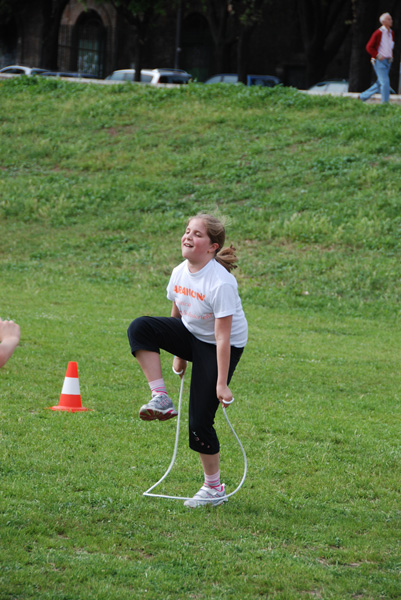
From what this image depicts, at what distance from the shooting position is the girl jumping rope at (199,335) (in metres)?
5.15

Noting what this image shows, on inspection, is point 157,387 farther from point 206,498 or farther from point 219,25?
point 219,25

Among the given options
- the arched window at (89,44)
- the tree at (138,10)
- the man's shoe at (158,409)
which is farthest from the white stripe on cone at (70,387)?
the arched window at (89,44)

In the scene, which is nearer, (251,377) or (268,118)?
(251,377)

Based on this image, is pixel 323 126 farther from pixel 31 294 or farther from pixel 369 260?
pixel 31 294

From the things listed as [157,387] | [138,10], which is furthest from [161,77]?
[157,387]

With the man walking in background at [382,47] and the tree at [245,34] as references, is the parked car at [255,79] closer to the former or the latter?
the tree at [245,34]

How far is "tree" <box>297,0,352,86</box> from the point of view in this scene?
3747cm

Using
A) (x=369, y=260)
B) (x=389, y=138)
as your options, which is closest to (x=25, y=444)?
(x=369, y=260)

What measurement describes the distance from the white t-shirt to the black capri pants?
74 millimetres

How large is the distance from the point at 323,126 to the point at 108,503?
18.6 metres

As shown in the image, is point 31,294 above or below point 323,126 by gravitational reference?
below

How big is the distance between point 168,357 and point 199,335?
5.42m

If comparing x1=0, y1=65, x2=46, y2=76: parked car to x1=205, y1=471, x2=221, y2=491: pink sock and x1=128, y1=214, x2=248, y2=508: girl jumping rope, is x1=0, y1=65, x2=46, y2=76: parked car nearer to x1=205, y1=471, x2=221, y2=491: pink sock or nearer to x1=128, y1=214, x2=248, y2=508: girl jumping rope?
x1=128, y1=214, x2=248, y2=508: girl jumping rope

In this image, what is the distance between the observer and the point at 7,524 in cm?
475
